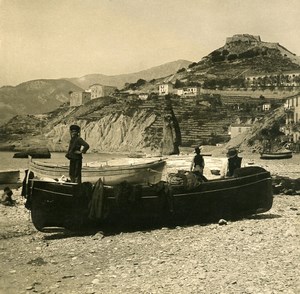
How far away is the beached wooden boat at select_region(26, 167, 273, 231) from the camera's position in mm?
10117

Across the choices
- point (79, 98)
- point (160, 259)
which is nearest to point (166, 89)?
point (79, 98)

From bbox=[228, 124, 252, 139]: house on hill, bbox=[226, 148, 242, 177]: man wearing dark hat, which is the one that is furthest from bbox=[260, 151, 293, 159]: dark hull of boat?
bbox=[226, 148, 242, 177]: man wearing dark hat

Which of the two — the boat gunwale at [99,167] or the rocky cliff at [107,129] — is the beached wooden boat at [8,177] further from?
the rocky cliff at [107,129]

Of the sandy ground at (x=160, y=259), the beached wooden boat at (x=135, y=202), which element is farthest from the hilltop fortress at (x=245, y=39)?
the sandy ground at (x=160, y=259)

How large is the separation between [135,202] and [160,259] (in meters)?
2.52

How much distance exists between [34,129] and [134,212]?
103179 mm

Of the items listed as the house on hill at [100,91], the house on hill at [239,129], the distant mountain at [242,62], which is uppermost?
the distant mountain at [242,62]

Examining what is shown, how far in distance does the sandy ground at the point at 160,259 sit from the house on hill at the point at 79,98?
11310 cm

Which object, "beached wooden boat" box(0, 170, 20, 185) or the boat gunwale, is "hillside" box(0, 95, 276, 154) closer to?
"beached wooden boat" box(0, 170, 20, 185)

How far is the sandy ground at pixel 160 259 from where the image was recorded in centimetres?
673

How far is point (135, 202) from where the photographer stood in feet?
34.2

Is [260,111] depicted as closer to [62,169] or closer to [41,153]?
[41,153]

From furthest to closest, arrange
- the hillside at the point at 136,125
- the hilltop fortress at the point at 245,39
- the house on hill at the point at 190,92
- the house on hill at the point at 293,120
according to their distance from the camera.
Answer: the hilltop fortress at the point at 245,39 < the house on hill at the point at 190,92 < the hillside at the point at 136,125 < the house on hill at the point at 293,120

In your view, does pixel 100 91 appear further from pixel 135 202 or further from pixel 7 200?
pixel 135 202
